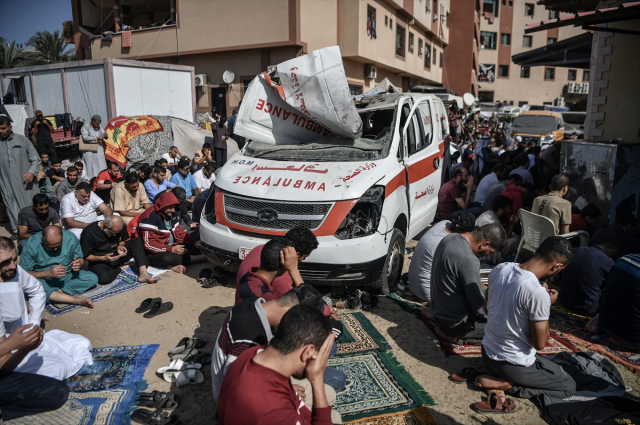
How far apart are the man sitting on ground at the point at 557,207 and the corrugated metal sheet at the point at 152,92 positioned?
39.6 ft

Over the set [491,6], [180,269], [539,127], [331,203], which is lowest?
[180,269]

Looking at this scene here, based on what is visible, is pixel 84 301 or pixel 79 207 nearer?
pixel 84 301

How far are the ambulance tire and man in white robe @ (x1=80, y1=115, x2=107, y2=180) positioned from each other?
8.77 metres

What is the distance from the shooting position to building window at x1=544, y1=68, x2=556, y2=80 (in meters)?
46.8

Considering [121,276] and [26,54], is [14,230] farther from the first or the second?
[26,54]

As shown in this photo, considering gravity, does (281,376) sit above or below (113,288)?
above

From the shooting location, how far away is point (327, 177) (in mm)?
4961

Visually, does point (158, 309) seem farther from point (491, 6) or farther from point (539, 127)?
point (491, 6)

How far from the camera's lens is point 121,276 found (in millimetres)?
6242

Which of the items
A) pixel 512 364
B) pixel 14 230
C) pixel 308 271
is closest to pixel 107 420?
pixel 308 271

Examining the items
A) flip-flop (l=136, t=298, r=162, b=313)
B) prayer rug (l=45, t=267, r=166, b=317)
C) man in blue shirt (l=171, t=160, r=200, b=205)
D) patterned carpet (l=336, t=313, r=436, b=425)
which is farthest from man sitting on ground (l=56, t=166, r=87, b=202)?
patterned carpet (l=336, t=313, r=436, b=425)

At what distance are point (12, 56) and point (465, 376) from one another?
36.9 meters

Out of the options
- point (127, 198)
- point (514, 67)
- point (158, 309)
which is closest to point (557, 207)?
point (158, 309)

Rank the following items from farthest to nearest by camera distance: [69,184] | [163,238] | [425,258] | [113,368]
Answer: [69,184], [163,238], [425,258], [113,368]
